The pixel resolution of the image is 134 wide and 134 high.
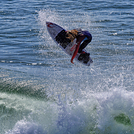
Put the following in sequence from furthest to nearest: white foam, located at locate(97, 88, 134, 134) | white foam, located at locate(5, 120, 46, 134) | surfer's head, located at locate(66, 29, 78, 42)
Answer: surfer's head, located at locate(66, 29, 78, 42) < white foam, located at locate(97, 88, 134, 134) < white foam, located at locate(5, 120, 46, 134)

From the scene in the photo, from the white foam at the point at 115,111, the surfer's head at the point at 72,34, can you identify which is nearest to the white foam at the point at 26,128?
the white foam at the point at 115,111

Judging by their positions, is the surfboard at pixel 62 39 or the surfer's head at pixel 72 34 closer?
the surfer's head at pixel 72 34

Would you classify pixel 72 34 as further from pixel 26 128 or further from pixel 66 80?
pixel 26 128

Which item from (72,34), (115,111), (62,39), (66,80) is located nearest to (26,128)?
(115,111)

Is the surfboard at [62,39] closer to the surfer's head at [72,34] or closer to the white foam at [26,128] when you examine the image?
the surfer's head at [72,34]

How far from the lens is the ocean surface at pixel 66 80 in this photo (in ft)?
25.6

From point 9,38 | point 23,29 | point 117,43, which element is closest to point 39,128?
point 117,43

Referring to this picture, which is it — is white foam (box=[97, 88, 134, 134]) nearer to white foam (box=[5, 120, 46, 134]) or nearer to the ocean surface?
the ocean surface

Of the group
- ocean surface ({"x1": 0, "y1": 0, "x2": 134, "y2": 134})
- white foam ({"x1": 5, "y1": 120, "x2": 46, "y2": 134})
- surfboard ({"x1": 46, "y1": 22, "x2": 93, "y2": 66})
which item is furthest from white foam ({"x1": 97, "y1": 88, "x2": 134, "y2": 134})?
surfboard ({"x1": 46, "y1": 22, "x2": 93, "y2": 66})

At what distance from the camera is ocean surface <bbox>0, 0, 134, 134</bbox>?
7.80 metres

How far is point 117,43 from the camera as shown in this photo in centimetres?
1614

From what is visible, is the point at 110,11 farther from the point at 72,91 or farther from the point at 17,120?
the point at 17,120

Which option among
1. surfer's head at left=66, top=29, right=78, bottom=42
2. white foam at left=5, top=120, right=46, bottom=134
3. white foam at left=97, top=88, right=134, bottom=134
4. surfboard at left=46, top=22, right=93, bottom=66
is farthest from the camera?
surfboard at left=46, top=22, right=93, bottom=66

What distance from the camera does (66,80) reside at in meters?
11.0
